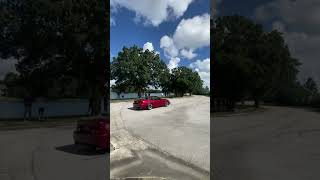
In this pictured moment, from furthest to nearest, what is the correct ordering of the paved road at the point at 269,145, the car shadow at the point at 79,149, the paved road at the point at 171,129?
the paved road at the point at 171,129 → the car shadow at the point at 79,149 → the paved road at the point at 269,145

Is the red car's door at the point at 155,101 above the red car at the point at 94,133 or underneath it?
above

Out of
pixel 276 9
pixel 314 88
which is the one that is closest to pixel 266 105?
pixel 314 88

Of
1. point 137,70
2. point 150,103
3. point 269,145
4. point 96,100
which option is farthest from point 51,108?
point 269,145

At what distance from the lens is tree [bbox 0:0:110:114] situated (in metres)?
3.71

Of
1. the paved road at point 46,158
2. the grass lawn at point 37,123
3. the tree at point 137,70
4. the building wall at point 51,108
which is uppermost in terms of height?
the tree at point 137,70

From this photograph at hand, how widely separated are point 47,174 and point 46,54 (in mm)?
1195

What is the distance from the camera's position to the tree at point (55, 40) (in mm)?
3707

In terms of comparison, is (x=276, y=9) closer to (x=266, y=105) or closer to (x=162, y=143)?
(x=266, y=105)

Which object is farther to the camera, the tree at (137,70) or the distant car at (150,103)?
the distant car at (150,103)

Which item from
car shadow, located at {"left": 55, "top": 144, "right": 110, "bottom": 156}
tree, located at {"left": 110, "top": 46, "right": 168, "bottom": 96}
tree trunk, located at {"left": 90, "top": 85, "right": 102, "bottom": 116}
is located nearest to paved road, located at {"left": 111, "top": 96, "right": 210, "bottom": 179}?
tree, located at {"left": 110, "top": 46, "right": 168, "bottom": 96}

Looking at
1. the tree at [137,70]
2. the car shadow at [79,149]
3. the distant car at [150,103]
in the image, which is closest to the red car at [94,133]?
the car shadow at [79,149]

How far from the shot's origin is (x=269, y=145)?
3588mm

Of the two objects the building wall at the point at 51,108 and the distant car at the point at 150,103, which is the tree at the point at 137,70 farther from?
the building wall at the point at 51,108

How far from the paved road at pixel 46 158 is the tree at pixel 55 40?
1.51 ft
